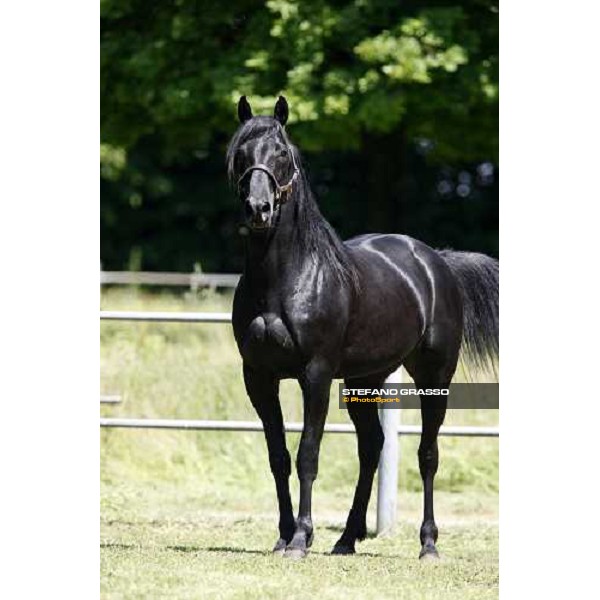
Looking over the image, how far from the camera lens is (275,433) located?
20.1 ft

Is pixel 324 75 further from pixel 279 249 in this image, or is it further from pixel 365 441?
pixel 279 249

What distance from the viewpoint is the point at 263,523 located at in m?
7.76

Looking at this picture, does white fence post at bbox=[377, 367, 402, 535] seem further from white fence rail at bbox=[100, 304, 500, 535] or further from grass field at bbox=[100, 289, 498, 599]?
grass field at bbox=[100, 289, 498, 599]

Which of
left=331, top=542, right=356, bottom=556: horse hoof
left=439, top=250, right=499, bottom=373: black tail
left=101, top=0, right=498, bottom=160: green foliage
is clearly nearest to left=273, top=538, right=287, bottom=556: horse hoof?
left=331, top=542, right=356, bottom=556: horse hoof

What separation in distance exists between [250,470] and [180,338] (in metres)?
1.77

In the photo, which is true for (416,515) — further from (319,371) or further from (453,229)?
(453,229)

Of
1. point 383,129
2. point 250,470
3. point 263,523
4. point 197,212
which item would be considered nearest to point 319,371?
point 263,523

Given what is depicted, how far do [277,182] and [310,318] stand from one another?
0.65 m

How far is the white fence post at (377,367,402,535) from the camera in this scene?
7816 millimetres

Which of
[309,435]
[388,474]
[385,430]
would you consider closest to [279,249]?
[309,435]

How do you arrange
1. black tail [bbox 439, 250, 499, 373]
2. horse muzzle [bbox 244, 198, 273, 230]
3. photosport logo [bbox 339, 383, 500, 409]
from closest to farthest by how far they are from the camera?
horse muzzle [bbox 244, 198, 273, 230]
photosport logo [bbox 339, 383, 500, 409]
black tail [bbox 439, 250, 499, 373]

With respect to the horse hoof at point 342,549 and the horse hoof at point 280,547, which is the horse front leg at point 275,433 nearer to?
the horse hoof at point 280,547

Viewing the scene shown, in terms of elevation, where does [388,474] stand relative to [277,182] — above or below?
below

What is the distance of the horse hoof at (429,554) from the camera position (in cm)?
634
